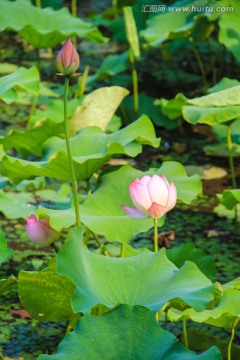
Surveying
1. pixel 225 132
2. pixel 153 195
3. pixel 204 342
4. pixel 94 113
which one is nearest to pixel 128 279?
pixel 153 195

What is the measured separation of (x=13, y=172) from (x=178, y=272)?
81cm

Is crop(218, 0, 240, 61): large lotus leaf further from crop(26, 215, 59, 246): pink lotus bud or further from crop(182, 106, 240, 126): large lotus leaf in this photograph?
crop(26, 215, 59, 246): pink lotus bud

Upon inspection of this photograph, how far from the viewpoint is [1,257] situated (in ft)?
6.99

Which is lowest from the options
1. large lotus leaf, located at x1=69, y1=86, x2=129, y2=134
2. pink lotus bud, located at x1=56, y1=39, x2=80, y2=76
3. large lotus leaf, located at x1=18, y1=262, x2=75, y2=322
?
large lotus leaf, located at x1=69, y1=86, x2=129, y2=134

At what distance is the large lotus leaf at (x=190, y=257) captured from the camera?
251cm

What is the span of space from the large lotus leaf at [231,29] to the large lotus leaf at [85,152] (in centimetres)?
112

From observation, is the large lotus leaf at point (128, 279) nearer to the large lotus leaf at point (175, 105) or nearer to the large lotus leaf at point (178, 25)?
the large lotus leaf at point (175, 105)

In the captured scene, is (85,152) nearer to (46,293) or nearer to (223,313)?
(46,293)

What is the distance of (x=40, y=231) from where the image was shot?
89.7 inches

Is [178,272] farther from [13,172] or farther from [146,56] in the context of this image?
[146,56]

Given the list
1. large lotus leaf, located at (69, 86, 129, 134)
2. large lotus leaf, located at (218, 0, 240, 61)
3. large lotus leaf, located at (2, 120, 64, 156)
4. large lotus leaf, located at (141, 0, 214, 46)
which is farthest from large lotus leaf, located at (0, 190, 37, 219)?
large lotus leaf, located at (218, 0, 240, 61)

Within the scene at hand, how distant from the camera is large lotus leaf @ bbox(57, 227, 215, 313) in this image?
1835 mm

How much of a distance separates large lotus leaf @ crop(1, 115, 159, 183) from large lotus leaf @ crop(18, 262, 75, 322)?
1.33 feet

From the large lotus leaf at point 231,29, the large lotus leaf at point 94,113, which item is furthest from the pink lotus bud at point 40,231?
the large lotus leaf at point 231,29
